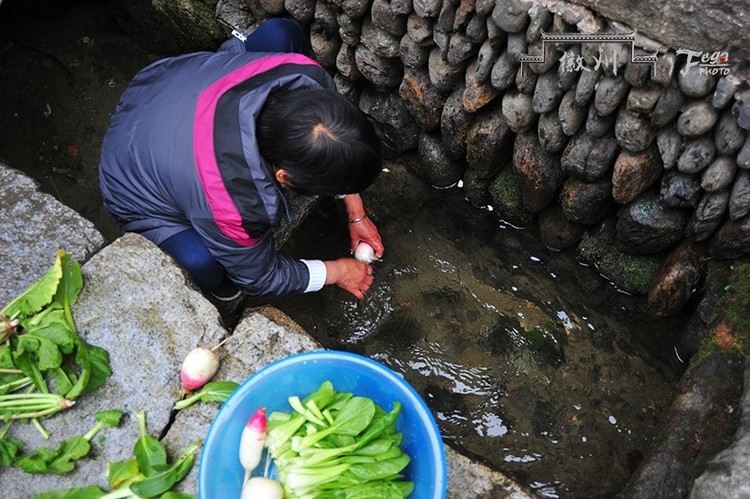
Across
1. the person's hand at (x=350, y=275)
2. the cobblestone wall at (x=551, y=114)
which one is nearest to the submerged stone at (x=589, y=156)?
the cobblestone wall at (x=551, y=114)

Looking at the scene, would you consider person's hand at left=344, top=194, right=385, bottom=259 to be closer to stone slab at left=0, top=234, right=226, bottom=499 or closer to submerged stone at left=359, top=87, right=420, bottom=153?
submerged stone at left=359, top=87, right=420, bottom=153

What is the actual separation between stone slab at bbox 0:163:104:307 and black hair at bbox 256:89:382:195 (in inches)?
36.6

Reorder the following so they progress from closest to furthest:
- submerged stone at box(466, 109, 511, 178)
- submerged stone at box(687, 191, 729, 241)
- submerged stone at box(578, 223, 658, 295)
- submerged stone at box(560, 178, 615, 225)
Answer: submerged stone at box(687, 191, 729, 241) → submerged stone at box(560, 178, 615, 225) → submerged stone at box(466, 109, 511, 178) → submerged stone at box(578, 223, 658, 295)

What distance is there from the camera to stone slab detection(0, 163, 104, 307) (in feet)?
9.23

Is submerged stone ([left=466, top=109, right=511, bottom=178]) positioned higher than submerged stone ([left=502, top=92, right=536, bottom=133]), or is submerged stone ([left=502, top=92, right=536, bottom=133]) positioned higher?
submerged stone ([left=502, top=92, right=536, bottom=133])

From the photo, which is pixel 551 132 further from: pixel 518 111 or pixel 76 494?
pixel 76 494

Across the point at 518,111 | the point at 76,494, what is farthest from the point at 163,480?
the point at 518,111

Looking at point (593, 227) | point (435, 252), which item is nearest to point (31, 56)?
point (435, 252)

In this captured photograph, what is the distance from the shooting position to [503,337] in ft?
11.4

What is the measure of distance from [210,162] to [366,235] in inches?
47.9

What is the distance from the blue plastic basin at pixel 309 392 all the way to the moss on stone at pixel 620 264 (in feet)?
5.23

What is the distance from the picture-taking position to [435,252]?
3.71m

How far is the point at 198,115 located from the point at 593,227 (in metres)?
1.91

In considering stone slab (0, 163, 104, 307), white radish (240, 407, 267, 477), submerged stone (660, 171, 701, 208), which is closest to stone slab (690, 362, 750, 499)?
submerged stone (660, 171, 701, 208)
